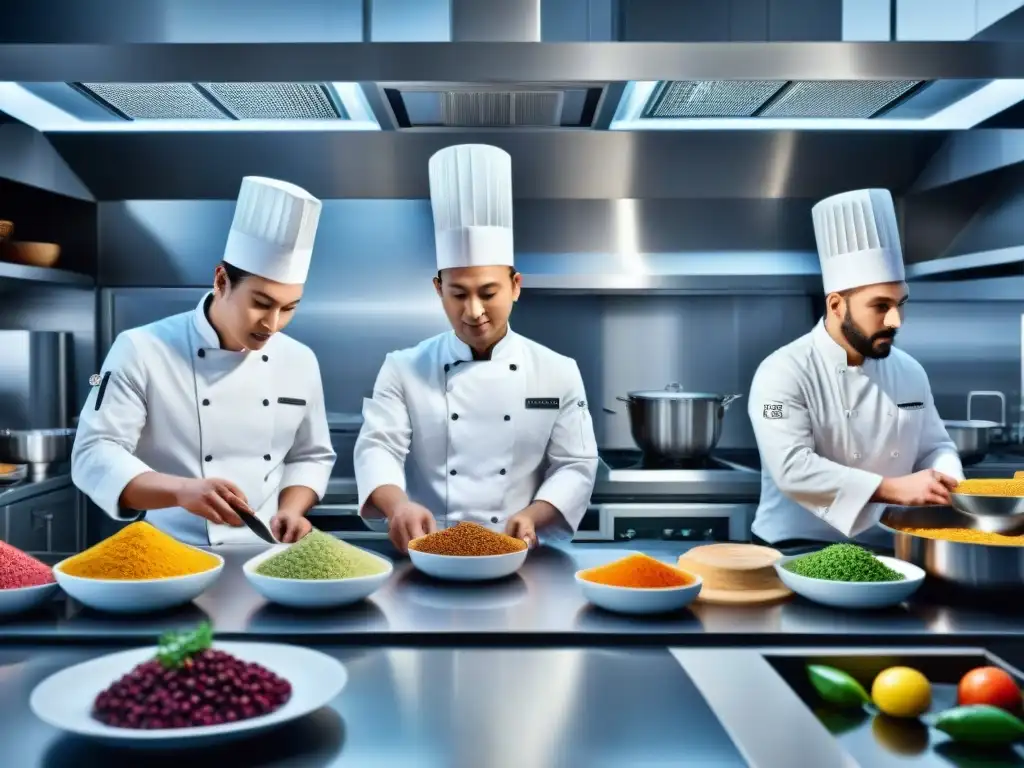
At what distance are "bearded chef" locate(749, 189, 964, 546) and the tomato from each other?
132 centimetres

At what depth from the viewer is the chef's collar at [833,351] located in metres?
2.84

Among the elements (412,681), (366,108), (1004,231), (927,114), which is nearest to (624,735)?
(412,681)

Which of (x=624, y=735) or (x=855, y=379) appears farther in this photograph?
(x=855, y=379)

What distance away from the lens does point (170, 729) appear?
104 centimetres

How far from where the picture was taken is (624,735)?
115 cm

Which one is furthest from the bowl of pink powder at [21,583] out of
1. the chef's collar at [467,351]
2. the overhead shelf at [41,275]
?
the overhead shelf at [41,275]

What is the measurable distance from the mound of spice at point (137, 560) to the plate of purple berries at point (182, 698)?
1.09 ft

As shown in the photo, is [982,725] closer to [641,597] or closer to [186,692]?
[641,597]

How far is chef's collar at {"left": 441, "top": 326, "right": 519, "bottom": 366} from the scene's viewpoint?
2793 millimetres

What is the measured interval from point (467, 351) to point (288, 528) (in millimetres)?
899

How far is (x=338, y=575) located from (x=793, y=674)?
29.9 inches

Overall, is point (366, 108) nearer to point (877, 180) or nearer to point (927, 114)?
point (927, 114)

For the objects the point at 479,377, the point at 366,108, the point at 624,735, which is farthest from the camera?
the point at 366,108

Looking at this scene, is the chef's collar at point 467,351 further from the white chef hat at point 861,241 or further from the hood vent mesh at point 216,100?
the white chef hat at point 861,241
